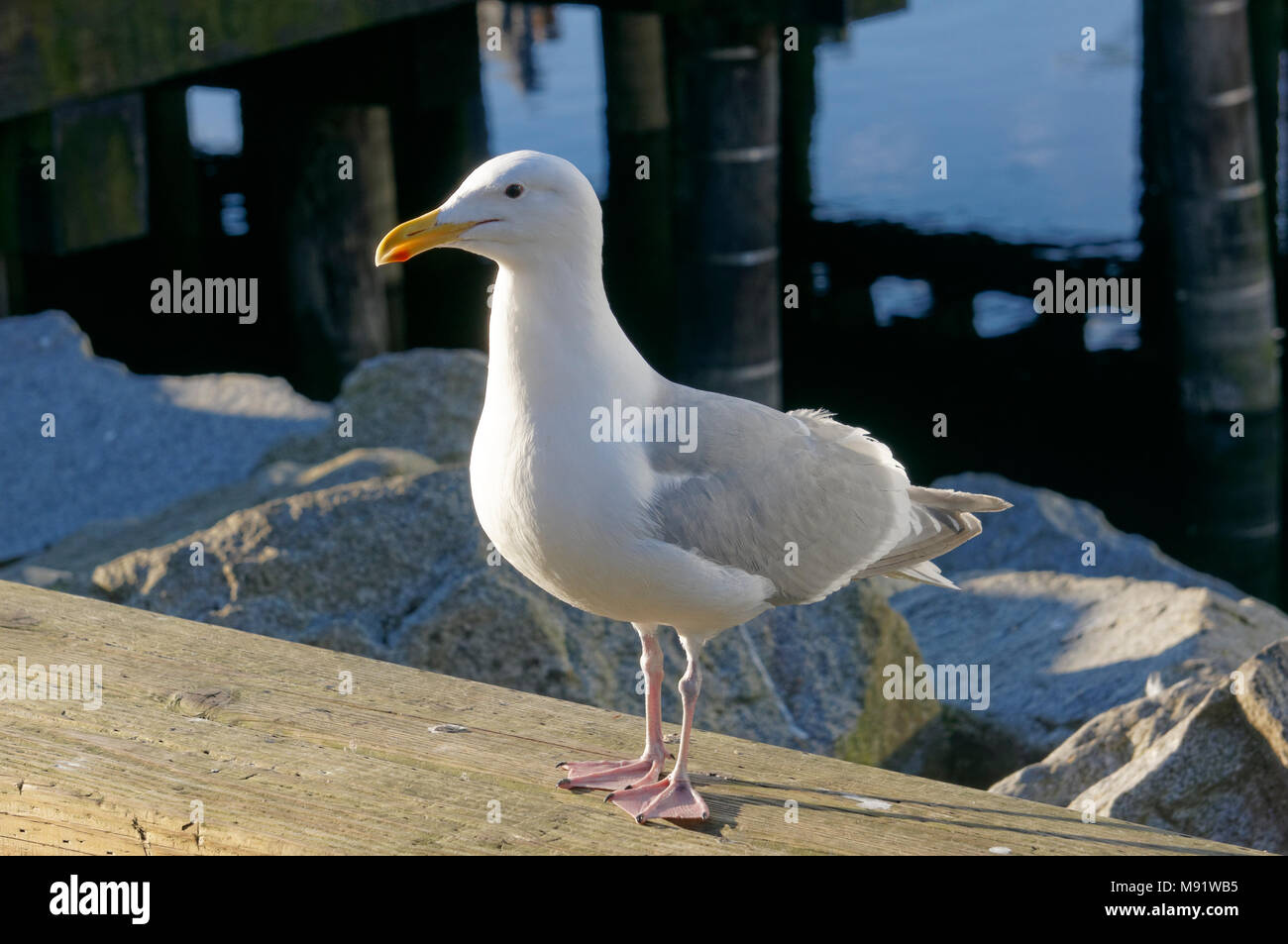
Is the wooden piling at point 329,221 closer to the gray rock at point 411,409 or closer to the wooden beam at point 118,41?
the wooden beam at point 118,41

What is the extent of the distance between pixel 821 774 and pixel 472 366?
15.9 feet

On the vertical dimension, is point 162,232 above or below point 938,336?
above

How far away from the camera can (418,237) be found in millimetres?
2896

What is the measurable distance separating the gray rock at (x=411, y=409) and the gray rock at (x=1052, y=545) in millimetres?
2178

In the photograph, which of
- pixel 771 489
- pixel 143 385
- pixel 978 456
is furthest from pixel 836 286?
pixel 771 489

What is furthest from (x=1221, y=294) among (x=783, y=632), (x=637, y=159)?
(x=637, y=159)

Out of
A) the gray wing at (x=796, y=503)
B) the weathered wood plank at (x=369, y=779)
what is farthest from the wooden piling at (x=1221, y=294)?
the weathered wood plank at (x=369, y=779)

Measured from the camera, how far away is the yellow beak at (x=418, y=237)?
2.86 metres

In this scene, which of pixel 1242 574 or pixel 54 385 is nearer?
pixel 54 385

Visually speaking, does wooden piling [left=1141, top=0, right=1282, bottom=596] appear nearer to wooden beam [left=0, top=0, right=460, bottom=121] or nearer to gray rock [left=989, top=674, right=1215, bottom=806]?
wooden beam [left=0, top=0, right=460, bottom=121]

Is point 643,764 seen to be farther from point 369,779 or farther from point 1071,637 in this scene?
point 1071,637

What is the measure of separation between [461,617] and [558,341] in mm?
2016

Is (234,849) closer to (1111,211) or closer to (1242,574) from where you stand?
(1242,574)

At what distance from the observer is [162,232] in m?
16.3
